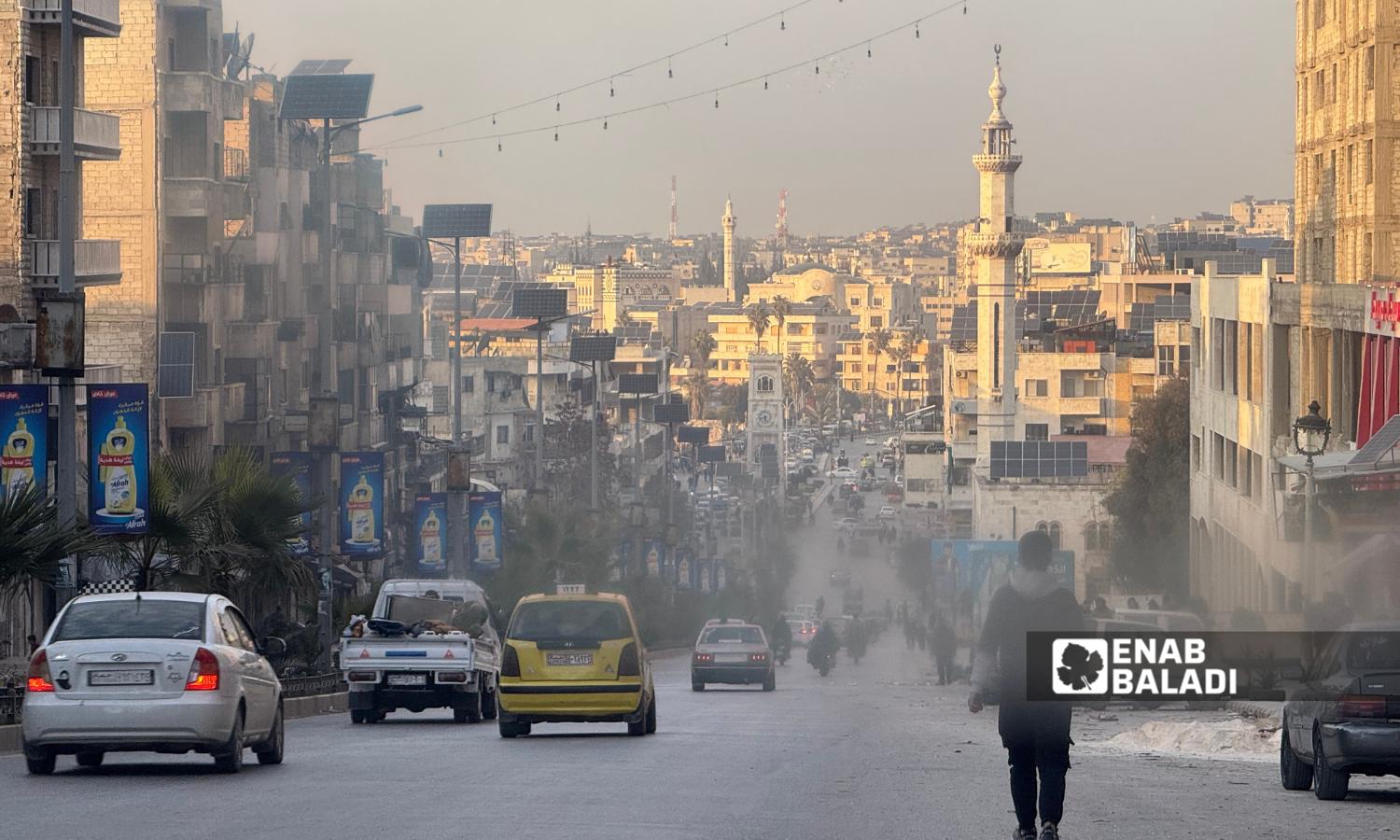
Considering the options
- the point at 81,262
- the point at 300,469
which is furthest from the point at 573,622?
the point at 81,262

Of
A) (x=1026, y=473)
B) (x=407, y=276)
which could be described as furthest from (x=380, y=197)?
(x=1026, y=473)

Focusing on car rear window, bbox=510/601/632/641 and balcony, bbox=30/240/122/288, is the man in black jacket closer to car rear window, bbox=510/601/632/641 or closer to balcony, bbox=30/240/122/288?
car rear window, bbox=510/601/632/641

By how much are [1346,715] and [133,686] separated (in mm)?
8791

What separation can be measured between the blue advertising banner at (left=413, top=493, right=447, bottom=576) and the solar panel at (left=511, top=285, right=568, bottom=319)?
4796 cm

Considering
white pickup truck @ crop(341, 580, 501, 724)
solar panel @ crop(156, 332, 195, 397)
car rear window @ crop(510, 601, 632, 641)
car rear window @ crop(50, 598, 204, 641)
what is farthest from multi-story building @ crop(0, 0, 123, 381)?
car rear window @ crop(50, 598, 204, 641)

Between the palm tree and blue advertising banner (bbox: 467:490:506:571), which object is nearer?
the palm tree

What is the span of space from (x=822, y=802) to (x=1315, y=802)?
13.3 feet

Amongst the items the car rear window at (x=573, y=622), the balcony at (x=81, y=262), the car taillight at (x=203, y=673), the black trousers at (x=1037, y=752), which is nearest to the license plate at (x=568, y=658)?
the car rear window at (x=573, y=622)

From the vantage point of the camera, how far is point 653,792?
15.6 m

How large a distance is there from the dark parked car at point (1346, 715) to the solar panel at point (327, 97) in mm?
49519

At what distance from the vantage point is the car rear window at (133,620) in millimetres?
16453

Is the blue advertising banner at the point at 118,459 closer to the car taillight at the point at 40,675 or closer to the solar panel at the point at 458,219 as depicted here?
the car taillight at the point at 40,675

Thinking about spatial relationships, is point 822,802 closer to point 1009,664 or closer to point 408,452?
point 1009,664

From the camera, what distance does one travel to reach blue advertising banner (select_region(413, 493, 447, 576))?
51.4m
